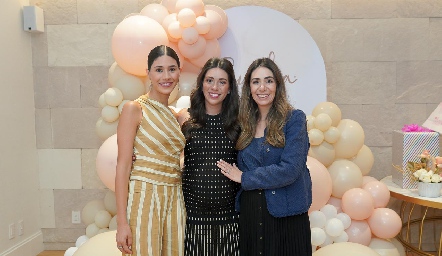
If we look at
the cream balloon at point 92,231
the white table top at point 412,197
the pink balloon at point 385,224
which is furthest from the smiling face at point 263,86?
the cream balloon at point 92,231

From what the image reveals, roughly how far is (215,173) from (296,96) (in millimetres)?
1456

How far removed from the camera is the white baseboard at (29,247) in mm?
3314

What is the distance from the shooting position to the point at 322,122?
2.79 metres

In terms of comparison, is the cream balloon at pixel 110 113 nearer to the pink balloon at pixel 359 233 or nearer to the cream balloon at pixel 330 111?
the cream balloon at pixel 330 111

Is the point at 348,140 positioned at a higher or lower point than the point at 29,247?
higher

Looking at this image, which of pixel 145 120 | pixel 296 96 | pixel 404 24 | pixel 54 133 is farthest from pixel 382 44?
pixel 54 133

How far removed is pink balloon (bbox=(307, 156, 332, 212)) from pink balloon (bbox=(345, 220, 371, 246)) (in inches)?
10.6

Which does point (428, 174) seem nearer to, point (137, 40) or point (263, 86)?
point (263, 86)

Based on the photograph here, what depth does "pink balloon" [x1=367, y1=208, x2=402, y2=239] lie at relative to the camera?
2.74m

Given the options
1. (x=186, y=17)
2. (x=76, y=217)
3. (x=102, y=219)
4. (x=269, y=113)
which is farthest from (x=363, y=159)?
(x=76, y=217)

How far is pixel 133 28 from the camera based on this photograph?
9.01ft

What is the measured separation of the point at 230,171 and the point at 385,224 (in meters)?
1.36

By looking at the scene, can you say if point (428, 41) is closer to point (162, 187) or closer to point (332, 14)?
point (332, 14)

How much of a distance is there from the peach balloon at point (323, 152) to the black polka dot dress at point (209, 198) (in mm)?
992
